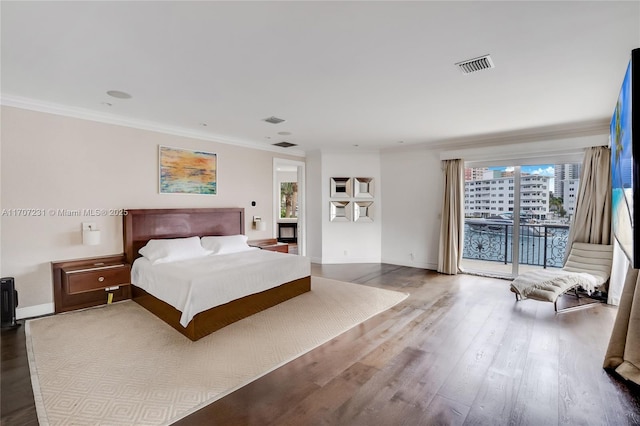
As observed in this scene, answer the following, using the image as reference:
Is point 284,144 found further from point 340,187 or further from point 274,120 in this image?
point 274,120

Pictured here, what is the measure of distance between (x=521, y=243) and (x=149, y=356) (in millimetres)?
5849

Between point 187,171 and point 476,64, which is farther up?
point 476,64

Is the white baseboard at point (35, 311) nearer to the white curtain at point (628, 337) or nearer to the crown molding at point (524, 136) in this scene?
the white curtain at point (628, 337)

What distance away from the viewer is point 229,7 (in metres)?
1.88

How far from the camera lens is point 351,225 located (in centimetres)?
693

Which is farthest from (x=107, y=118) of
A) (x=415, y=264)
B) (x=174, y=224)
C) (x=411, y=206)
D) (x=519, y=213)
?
(x=519, y=213)

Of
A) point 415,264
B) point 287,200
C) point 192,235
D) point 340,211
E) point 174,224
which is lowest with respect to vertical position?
point 415,264

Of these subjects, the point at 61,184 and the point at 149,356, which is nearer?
the point at 149,356

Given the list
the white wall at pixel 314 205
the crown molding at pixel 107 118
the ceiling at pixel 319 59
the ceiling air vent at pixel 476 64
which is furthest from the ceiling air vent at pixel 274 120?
the ceiling air vent at pixel 476 64

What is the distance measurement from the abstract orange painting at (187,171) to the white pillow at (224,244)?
0.86 meters

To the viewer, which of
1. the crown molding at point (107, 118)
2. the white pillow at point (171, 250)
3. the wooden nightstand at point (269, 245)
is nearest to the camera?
the crown molding at point (107, 118)

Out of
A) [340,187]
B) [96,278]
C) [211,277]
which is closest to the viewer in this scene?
[211,277]

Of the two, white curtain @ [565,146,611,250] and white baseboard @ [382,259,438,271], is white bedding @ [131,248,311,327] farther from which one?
white curtain @ [565,146,611,250]

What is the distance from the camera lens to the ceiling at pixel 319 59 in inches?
76.4
